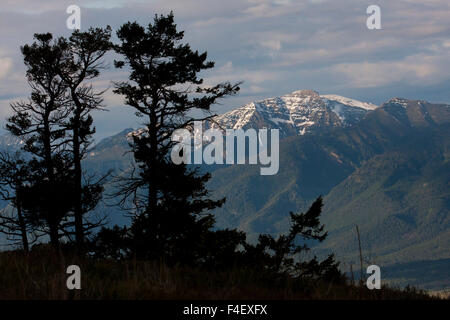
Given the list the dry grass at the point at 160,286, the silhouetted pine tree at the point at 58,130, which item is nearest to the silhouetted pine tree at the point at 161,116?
the silhouetted pine tree at the point at 58,130

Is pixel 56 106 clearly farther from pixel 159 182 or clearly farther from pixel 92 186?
pixel 159 182

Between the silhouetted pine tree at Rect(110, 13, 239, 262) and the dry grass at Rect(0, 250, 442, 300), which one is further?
the silhouetted pine tree at Rect(110, 13, 239, 262)

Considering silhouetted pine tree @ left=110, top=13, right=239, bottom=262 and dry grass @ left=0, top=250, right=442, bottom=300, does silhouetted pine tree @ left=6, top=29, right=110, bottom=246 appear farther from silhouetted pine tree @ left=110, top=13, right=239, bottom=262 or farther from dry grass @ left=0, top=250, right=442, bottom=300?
dry grass @ left=0, top=250, right=442, bottom=300

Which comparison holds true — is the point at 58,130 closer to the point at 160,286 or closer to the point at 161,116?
the point at 161,116

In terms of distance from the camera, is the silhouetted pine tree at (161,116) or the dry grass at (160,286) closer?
the dry grass at (160,286)

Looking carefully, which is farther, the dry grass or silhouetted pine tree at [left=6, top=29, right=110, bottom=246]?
silhouetted pine tree at [left=6, top=29, right=110, bottom=246]

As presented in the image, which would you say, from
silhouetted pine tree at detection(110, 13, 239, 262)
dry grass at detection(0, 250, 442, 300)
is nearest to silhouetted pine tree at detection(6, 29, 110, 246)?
silhouetted pine tree at detection(110, 13, 239, 262)

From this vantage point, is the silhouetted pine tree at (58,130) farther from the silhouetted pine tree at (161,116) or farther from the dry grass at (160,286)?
the dry grass at (160,286)

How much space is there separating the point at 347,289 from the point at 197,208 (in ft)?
81.6

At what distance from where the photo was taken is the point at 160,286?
6430mm

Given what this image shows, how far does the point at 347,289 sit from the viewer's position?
7.62 m

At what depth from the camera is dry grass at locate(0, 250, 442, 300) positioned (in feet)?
19.9

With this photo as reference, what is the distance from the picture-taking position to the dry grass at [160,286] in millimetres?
6066

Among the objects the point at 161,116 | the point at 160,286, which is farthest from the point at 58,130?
the point at 160,286
